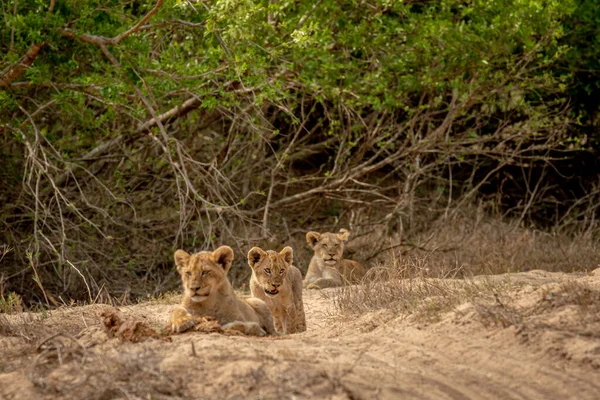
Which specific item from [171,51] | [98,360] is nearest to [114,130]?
[171,51]

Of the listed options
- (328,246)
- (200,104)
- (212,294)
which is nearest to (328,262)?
(328,246)

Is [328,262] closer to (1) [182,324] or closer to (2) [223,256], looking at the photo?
(2) [223,256]

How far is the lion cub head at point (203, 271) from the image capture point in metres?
6.69

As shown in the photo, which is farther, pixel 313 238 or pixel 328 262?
pixel 313 238

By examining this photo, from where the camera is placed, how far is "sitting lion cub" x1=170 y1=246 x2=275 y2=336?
6.68 m

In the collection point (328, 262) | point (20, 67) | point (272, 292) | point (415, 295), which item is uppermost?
point (20, 67)

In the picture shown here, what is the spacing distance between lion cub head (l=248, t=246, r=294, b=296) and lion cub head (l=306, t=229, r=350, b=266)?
152 inches

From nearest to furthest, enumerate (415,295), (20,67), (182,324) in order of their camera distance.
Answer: (182,324) < (415,295) < (20,67)

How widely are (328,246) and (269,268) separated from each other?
410 cm

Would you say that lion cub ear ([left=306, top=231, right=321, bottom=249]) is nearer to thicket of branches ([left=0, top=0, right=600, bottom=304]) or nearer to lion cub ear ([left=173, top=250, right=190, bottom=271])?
thicket of branches ([left=0, top=0, right=600, bottom=304])

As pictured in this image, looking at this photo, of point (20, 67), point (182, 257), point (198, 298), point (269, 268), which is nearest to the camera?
point (198, 298)

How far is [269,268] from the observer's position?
7.91 meters

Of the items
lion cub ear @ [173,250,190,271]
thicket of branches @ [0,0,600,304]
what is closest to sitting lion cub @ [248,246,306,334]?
lion cub ear @ [173,250,190,271]

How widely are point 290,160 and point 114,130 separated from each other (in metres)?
3.60
